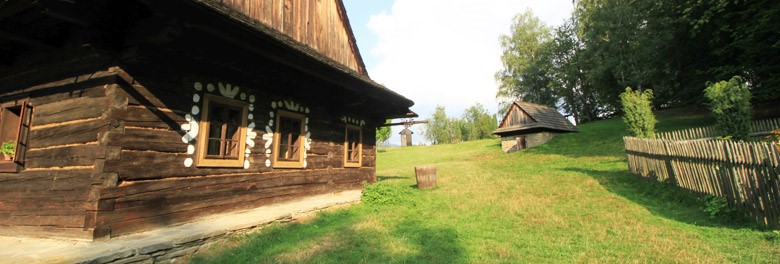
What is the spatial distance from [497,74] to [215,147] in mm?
40226

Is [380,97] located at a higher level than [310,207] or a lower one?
higher

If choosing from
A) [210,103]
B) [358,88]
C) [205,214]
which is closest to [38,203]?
[205,214]

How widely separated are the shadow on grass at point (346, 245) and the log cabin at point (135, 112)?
1386 mm

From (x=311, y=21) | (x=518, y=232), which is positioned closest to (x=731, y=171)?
(x=518, y=232)

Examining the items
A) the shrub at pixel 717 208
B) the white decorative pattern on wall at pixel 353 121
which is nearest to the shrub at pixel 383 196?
the white decorative pattern on wall at pixel 353 121

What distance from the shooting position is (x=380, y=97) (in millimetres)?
9250

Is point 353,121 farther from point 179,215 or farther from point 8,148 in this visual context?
point 8,148

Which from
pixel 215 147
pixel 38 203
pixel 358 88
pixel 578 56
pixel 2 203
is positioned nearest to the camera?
pixel 38 203

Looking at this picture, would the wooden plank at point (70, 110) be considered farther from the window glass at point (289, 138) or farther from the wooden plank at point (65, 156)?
the window glass at point (289, 138)

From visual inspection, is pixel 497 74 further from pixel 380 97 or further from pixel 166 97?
pixel 166 97

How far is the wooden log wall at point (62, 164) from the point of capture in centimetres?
454

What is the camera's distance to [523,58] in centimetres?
4022

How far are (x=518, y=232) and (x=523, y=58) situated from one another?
38.9 meters

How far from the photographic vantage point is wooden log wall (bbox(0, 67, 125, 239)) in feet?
14.9
